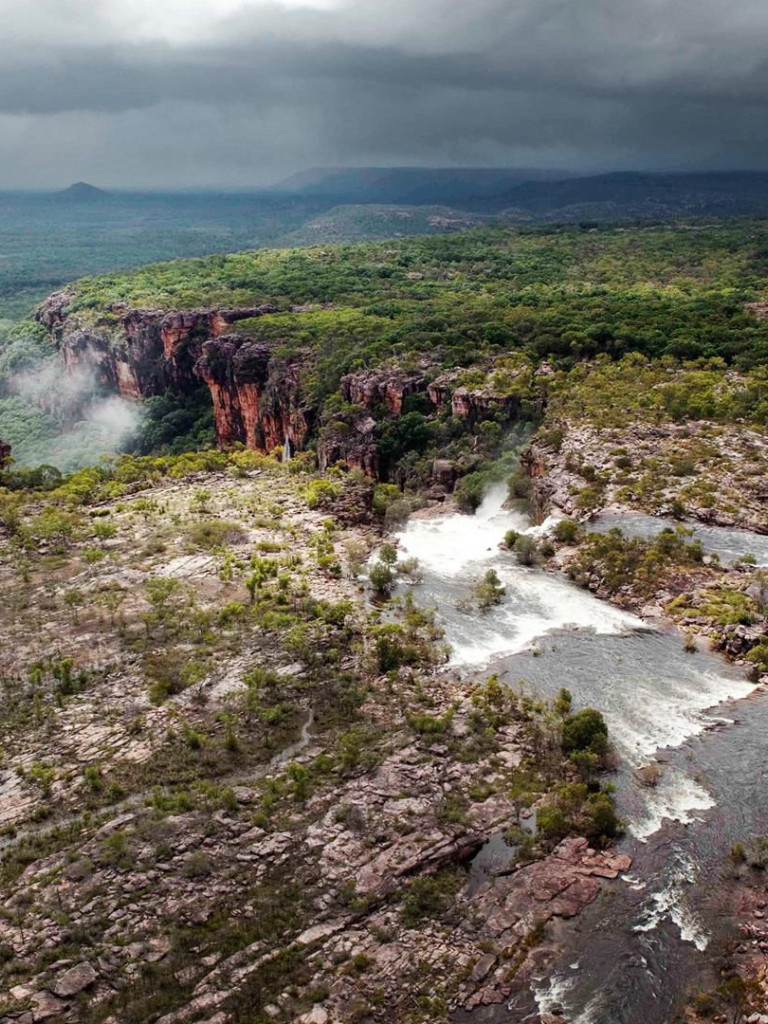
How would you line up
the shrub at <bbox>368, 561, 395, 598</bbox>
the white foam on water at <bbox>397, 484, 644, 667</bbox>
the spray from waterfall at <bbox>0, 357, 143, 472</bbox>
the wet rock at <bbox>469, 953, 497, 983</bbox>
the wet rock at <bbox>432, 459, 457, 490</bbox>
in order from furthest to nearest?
the spray from waterfall at <bbox>0, 357, 143, 472</bbox>
the wet rock at <bbox>432, 459, 457, 490</bbox>
the shrub at <bbox>368, 561, 395, 598</bbox>
the white foam on water at <bbox>397, 484, 644, 667</bbox>
the wet rock at <bbox>469, 953, 497, 983</bbox>

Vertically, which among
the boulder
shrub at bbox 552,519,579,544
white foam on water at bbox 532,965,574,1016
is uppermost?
shrub at bbox 552,519,579,544

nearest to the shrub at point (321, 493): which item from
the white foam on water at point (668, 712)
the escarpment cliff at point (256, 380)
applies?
the escarpment cliff at point (256, 380)

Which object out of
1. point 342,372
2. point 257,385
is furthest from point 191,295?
point 342,372

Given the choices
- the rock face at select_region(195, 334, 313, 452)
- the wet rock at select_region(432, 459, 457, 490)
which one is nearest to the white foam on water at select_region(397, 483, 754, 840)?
the wet rock at select_region(432, 459, 457, 490)

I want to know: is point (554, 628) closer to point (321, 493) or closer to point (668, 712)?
point (668, 712)

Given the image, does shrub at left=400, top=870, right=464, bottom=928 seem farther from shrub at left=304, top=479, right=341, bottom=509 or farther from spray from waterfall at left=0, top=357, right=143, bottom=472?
spray from waterfall at left=0, top=357, right=143, bottom=472

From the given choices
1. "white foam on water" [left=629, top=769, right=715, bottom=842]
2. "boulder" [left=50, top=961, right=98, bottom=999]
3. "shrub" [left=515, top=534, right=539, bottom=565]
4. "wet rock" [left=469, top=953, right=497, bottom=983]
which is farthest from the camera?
"shrub" [left=515, top=534, right=539, bottom=565]

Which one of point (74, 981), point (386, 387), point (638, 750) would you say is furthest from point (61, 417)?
point (74, 981)

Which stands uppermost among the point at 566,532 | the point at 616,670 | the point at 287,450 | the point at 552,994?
the point at 566,532

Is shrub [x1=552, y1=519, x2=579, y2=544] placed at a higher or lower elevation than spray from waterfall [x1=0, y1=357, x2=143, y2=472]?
higher
